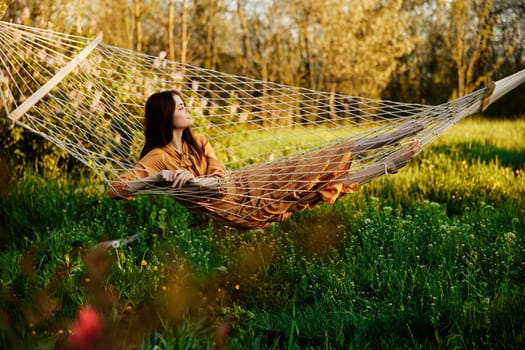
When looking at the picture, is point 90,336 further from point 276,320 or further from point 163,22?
point 163,22

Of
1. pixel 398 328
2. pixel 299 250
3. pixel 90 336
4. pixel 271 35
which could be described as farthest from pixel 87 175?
pixel 271 35

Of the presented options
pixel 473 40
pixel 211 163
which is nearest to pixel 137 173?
pixel 211 163

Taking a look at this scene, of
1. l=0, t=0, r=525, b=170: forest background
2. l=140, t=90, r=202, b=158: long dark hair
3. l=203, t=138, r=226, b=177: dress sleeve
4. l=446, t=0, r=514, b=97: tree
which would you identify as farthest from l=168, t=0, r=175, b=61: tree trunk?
l=140, t=90, r=202, b=158: long dark hair

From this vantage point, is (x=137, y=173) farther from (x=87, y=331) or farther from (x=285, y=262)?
(x=87, y=331)

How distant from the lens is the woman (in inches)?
81.0

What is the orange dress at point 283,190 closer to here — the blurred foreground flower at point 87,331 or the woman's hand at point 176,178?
the woman's hand at point 176,178

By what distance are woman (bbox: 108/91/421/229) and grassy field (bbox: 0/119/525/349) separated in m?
0.30

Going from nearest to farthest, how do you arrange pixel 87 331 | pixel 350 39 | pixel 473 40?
pixel 87 331 < pixel 350 39 < pixel 473 40

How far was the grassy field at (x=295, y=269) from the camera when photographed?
1712mm

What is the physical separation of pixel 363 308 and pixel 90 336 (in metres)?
1.78

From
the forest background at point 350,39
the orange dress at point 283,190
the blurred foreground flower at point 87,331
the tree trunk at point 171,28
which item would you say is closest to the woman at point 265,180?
the orange dress at point 283,190

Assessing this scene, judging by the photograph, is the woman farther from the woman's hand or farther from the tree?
the tree

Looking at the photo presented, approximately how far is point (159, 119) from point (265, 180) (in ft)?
1.86

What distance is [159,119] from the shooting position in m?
2.47
